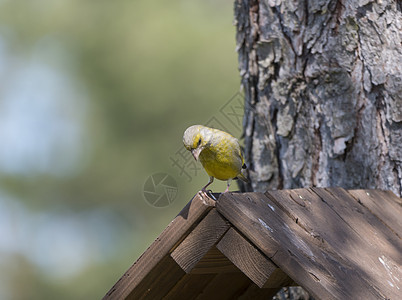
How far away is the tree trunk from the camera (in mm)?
3992

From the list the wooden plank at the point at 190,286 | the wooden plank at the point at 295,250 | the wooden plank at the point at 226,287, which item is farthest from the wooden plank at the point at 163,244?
the wooden plank at the point at 226,287

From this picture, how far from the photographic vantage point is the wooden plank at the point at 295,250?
226cm

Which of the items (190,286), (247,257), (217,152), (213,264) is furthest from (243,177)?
(247,257)

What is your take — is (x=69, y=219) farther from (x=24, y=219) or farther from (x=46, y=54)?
(x=46, y=54)

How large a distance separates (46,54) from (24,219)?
14.5 feet

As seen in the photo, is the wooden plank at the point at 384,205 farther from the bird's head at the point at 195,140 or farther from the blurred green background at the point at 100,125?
the blurred green background at the point at 100,125

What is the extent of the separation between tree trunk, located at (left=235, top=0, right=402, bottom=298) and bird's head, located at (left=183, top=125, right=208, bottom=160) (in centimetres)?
87

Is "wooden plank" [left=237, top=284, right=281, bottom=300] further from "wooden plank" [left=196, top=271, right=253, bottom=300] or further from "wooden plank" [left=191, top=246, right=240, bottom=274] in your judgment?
"wooden plank" [left=191, top=246, right=240, bottom=274]

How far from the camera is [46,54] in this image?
49.5 ft

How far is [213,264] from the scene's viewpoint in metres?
2.97

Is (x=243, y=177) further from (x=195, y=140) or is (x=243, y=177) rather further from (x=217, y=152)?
(x=195, y=140)

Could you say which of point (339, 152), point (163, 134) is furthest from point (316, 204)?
point (163, 134)

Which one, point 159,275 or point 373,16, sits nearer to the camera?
point 159,275

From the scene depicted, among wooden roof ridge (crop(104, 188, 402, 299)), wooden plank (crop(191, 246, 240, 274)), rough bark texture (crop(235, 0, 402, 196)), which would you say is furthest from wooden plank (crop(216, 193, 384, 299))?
rough bark texture (crop(235, 0, 402, 196))
